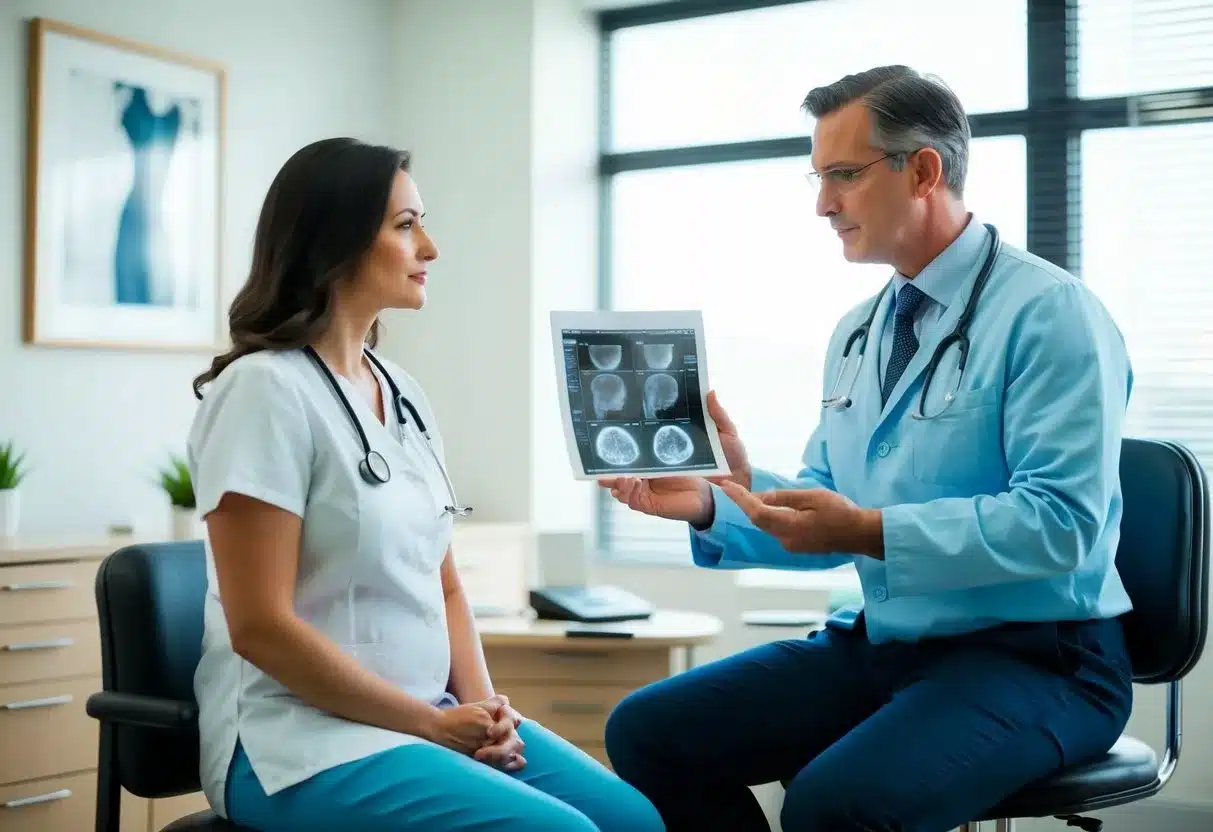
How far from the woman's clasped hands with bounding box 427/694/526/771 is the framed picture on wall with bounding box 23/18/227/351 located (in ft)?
7.39

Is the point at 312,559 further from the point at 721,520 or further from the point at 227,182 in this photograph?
the point at 227,182

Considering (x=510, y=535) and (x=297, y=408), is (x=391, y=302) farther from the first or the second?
(x=510, y=535)

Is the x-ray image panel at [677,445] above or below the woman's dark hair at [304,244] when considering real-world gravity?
below

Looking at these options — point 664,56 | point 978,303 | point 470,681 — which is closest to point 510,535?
point 664,56

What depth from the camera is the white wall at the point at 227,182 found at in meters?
3.35

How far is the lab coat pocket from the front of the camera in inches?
68.7

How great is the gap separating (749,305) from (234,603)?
3085 mm

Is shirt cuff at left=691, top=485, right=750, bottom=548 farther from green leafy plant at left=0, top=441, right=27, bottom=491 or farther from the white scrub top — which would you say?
green leafy plant at left=0, top=441, right=27, bottom=491

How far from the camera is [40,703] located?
2836 mm

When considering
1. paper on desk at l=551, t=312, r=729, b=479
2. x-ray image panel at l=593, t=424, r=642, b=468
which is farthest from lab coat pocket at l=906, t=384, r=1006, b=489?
x-ray image panel at l=593, t=424, r=642, b=468

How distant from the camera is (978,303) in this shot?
1.82 m

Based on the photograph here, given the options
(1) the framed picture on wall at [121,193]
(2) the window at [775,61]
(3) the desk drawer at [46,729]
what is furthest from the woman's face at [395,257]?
(2) the window at [775,61]

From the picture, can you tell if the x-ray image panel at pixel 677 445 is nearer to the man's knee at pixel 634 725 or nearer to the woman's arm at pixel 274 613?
the man's knee at pixel 634 725

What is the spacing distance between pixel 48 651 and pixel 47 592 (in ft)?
0.45
